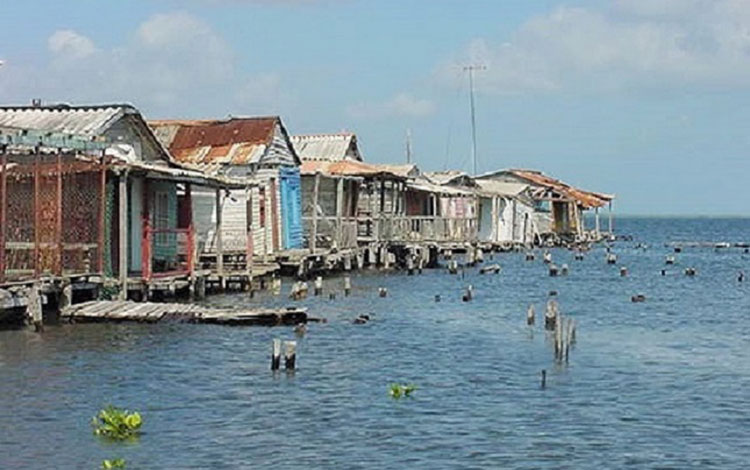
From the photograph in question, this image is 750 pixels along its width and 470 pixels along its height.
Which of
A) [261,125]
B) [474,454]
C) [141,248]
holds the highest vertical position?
[261,125]

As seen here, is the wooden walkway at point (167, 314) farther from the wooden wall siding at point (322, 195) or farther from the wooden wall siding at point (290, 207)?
the wooden wall siding at point (322, 195)

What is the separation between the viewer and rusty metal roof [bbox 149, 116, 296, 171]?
147ft

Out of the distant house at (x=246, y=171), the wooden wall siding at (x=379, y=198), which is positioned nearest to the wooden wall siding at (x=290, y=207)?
the distant house at (x=246, y=171)

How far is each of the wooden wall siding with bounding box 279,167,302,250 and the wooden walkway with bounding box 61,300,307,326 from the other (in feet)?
60.2

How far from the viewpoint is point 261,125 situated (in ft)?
152

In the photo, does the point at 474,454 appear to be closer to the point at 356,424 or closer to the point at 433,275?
the point at 356,424

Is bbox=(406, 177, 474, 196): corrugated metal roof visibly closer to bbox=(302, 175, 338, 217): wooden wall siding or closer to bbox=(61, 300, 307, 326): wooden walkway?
bbox=(302, 175, 338, 217): wooden wall siding

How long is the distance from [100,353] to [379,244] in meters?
29.8

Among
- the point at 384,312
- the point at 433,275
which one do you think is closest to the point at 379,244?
the point at 433,275

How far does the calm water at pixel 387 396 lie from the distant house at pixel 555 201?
49.2m

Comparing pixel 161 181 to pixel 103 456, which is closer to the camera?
pixel 103 456

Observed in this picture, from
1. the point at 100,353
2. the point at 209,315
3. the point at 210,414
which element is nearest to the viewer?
the point at 210,414

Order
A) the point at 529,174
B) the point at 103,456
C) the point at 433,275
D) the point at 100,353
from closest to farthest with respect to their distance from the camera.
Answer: the point at 103,456, the point at 100,353, the point at 433,275, the point at 529,174

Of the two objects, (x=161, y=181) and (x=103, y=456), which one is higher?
(x=161, y=181)
